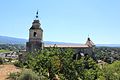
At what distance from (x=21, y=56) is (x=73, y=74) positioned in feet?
105

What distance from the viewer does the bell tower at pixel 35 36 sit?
57.2 meters

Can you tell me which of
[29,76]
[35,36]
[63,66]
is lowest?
[29,76]

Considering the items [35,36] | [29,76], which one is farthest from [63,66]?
[35,36]

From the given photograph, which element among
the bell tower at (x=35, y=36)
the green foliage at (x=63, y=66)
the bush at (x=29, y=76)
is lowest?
the bush at (x=29, y=76)

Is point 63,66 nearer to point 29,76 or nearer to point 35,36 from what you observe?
point 29,76

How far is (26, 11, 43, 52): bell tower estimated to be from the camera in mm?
57156

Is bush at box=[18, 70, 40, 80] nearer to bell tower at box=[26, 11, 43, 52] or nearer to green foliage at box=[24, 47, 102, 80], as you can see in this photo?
green foliage at box=[24, 47, 102, 80]

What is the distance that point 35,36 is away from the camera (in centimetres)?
5744

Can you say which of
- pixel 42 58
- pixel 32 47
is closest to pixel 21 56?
pixel 32 47

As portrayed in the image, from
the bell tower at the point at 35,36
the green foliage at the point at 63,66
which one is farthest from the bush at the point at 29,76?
the bell tower at the point at 35,36

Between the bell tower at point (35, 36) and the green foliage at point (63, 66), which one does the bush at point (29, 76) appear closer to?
the green foliage at point (63, 66)

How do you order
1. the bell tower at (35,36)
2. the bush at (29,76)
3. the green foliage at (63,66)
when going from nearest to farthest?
1. the green foliage at (63,66)
2. the bush at (29,76)
3. the bell tower at (35,36)

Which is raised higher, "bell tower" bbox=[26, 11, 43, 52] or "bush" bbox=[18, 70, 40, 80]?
"bell tower" bbox=[26, 11, 43, 52]

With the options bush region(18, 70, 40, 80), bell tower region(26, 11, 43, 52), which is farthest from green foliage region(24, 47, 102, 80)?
bell tower region(26, 11, 43, 52)
